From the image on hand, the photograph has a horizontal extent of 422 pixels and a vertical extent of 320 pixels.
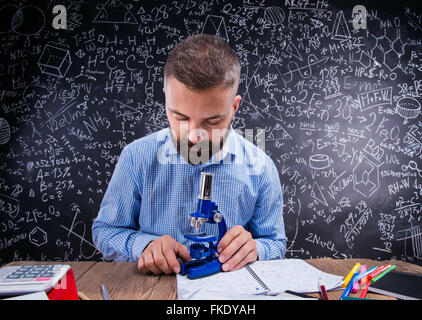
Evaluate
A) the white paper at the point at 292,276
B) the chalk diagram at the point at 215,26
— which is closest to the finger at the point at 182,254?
the white paper at the point at 292,276

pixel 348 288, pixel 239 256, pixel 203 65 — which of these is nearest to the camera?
pixel 348 288

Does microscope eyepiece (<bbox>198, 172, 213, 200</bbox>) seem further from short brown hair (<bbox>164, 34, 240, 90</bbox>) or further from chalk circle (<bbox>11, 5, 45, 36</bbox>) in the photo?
chalk circle (<bbox>11, 5, 45, 36</bbox>)

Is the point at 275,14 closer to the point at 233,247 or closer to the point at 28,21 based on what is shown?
the point at 28,21

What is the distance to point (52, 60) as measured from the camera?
3.00m

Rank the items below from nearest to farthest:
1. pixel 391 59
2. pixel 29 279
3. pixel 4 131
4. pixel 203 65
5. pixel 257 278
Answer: pixel 29 279, pixel 257 278, pixel 203 65, pixel 4 131, pixel 391 59

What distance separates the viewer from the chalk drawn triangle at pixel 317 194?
10.4 feet

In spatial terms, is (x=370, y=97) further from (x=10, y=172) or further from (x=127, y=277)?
(x=10, y=172)

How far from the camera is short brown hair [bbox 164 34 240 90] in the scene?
112 centimetres

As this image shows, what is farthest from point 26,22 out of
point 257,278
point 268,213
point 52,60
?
point 257,278

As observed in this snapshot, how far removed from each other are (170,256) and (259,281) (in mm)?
289

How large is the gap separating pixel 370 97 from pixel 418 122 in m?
0.61

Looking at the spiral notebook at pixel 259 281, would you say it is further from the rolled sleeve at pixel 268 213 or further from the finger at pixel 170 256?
the rolled sleeve at pixel 268 213

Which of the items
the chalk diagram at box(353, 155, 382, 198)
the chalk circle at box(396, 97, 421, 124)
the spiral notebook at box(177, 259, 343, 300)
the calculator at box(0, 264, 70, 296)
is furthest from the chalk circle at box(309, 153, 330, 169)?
the calculator at box(0, 264, 70, 296)

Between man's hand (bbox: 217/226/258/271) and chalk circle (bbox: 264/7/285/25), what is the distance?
106 inches
